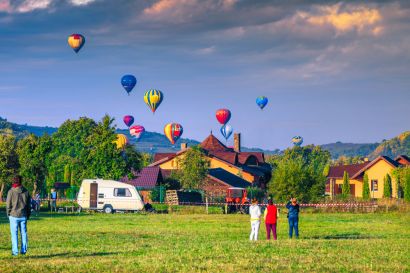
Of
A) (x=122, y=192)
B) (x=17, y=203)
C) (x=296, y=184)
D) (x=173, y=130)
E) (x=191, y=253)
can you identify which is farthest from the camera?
(x=173, y=130)

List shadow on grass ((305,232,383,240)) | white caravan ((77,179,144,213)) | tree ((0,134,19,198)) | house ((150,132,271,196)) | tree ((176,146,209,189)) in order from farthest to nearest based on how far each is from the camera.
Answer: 1. house ((150,132,271,196))
2. tree ((0,134,19,198))
3. tree ((176,146,209,189))
4. white caravan ((77,179,144,213))
5. shadow on grass ((305,232,383,240))

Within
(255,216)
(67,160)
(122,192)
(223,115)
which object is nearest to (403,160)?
(223,115)

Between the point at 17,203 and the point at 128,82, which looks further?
the point at 128,82

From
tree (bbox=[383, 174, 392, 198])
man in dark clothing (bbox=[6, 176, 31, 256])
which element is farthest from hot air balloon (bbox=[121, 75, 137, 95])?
man in dark clothing (bbox=[6, 176, 31, 256])

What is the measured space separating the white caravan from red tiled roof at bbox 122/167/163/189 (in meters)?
25.9

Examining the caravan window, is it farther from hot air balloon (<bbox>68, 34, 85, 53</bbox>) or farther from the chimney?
the chimney

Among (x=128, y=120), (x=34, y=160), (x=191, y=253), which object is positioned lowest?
(x=191, y=253)

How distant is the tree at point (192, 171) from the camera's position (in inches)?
3698

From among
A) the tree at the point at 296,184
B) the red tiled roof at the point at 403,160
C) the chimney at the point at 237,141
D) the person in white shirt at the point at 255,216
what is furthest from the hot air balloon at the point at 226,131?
the person in white shirt at the point at 255,216

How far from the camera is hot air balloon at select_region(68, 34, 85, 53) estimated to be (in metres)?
123

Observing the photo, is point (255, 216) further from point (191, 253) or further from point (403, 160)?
point (403, 160)

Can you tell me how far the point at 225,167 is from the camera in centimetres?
12088

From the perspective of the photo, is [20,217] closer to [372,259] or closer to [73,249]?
[73,249]

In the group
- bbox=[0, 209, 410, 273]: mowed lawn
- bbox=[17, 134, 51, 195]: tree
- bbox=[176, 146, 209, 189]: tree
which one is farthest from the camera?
bbox=[176, 146, 209, 189]: tree
